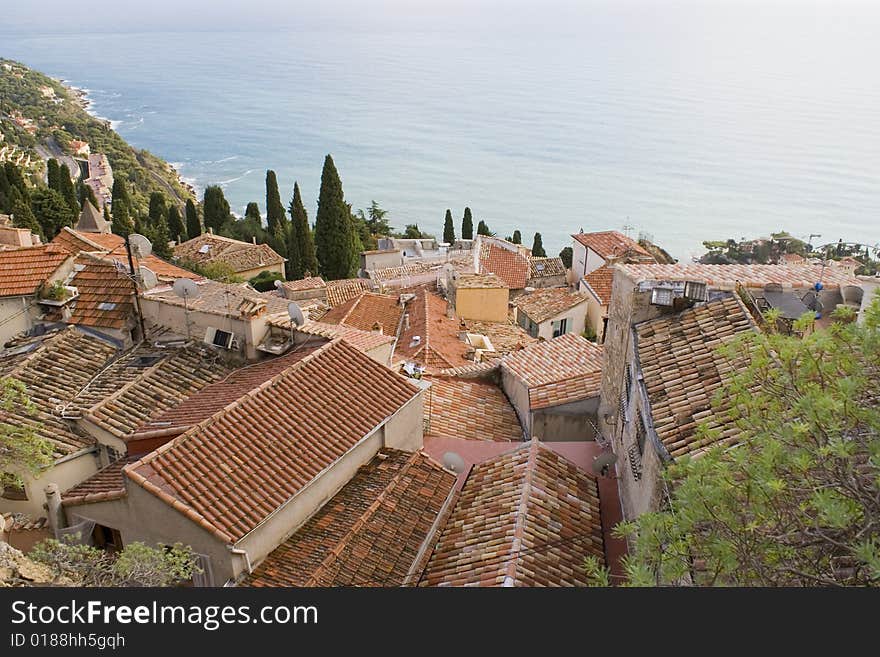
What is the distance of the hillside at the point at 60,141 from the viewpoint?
86688mm

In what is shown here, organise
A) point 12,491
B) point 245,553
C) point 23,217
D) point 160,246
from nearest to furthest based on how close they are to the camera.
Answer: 1. point 245,553
2. point 12,491
3. point 23,217
4. point 160,246

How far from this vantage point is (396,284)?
3681cm

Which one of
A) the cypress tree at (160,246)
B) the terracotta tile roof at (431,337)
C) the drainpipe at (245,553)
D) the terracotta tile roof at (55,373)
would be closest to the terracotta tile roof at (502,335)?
the terracotta tile roof at (431,337)

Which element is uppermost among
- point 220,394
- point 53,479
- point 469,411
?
point 220,394

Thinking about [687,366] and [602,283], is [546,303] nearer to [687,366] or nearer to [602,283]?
[602,283]

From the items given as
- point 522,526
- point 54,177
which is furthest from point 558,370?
point 54,177

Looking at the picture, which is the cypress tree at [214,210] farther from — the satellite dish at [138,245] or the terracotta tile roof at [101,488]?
the terracotta tile roof at [101,488]

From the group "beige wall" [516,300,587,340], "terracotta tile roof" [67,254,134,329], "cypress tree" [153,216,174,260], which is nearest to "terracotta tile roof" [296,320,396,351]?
"terracotta tile roof" [67,254,134,329]

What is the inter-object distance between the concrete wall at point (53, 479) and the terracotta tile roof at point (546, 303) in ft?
75.1

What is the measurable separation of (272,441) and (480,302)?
19262mm

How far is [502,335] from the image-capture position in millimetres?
28547
